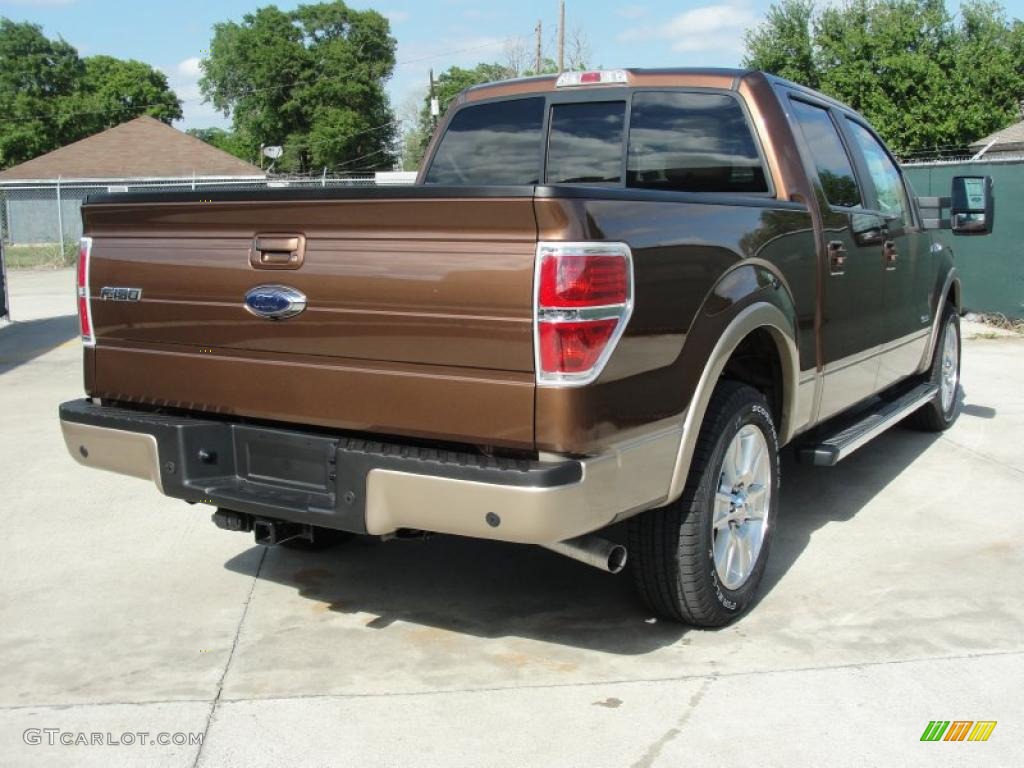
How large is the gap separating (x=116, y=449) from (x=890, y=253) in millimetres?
3850

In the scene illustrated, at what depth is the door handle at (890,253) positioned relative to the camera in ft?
18.1

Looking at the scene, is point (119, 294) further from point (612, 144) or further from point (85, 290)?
point (612, 144)

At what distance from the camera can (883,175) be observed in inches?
238

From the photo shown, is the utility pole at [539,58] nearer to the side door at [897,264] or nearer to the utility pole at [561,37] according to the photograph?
the utility pole at [561,37]

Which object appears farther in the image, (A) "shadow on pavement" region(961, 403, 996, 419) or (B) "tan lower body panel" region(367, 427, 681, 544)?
(A) "shadow on pavement" region(961, 403, 996, 419)

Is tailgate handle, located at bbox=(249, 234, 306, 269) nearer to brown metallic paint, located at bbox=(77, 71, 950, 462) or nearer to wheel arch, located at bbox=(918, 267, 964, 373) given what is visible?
brown metallic paint, located at bbox=(77, 71, 950, 462)

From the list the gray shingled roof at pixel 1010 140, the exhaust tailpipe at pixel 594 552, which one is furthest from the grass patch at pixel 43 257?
the gray shingled roof at pixel 1010 140

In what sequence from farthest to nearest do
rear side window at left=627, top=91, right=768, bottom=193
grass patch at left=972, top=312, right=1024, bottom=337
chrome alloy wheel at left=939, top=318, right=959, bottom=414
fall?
grass patch at left=972, top=312, right=1024, bottom=337, chrome alloy wheel at left=939, top=318, right=959, bottom=414, rear side window at left=627, top=91, right=768, bottom=193

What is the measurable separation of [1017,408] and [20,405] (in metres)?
7.47

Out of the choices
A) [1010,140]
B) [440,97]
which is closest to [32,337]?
[1010,140]

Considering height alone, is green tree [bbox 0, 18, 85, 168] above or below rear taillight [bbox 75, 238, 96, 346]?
above

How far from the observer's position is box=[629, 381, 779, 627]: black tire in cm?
376

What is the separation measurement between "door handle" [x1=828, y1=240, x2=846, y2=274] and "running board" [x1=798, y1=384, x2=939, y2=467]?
0.76 m

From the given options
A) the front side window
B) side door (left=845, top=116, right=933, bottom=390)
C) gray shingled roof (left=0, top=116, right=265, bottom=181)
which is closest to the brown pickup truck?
side door (left=845, top=116, right=933, bottom=390)
